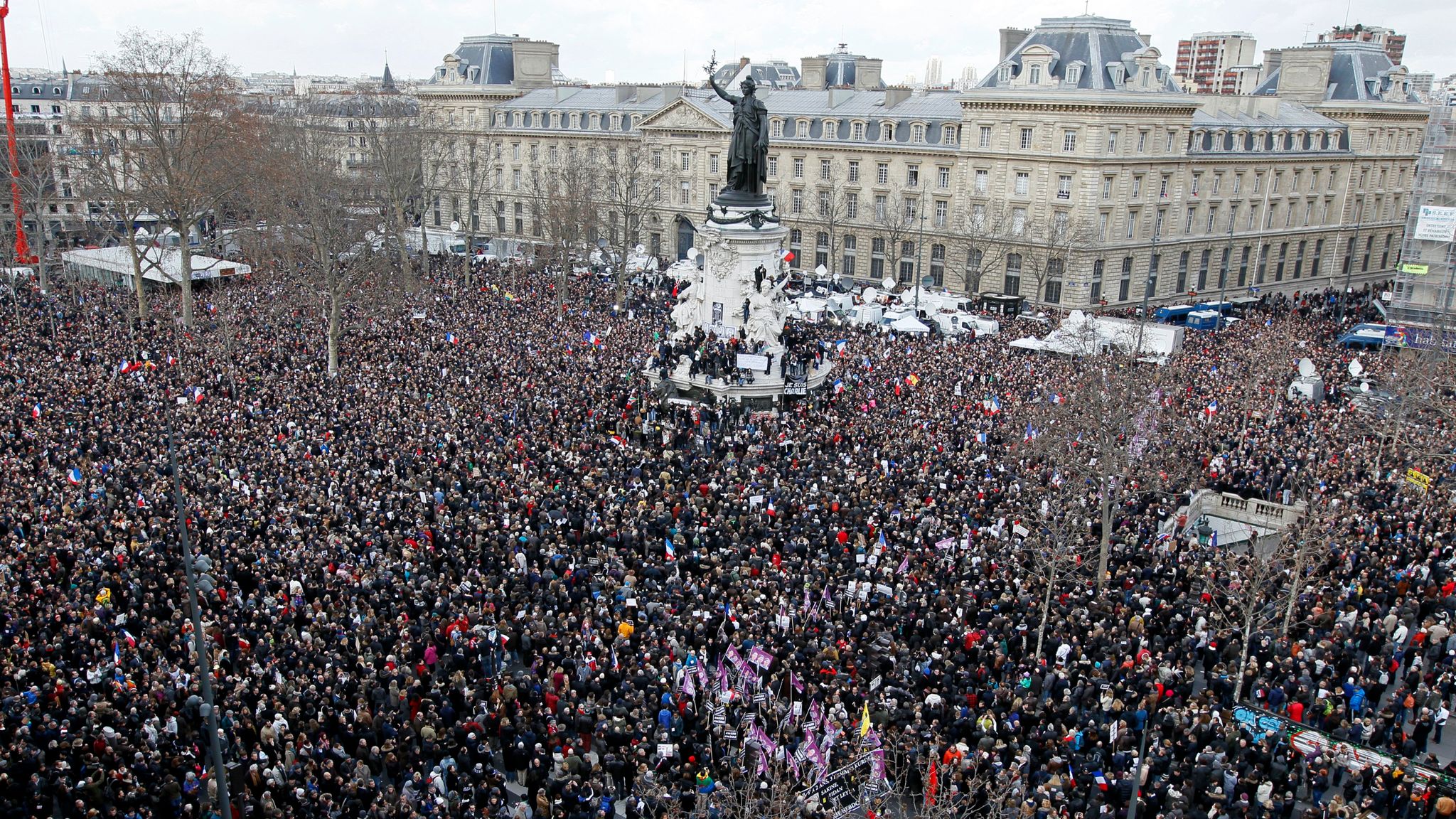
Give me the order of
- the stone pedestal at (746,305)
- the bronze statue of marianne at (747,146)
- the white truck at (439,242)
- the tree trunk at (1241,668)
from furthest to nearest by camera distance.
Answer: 1. the white truck at (439,242)
2. the bronze statue of marianne at (747,146)
3. the stone pedestal at (746,305)
4. the tree trunk at (1241,668)

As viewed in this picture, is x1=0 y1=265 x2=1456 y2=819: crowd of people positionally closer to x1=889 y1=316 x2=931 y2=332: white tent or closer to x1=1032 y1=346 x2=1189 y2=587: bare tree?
x1=1032 y1=346 x2=1189 y2=587: bare tree

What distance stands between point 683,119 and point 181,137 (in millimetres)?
31079

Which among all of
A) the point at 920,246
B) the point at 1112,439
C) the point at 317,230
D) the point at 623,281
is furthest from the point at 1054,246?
the point at 317,230

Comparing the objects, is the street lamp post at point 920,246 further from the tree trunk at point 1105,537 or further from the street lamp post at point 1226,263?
the tree trunk at point 1105,537

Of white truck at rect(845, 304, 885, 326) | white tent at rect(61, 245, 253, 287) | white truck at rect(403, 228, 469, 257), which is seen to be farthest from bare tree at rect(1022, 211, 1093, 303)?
white tent at rect(61, 245, 253, 287)

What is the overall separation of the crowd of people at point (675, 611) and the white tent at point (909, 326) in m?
10.9

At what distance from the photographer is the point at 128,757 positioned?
16.2m

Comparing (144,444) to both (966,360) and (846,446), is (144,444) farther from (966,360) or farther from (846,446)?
(966,360)

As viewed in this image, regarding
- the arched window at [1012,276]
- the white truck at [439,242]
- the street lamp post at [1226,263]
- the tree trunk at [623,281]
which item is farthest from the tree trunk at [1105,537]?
the white truck at [439,242]

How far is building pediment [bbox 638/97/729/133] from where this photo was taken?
7044 centimetres

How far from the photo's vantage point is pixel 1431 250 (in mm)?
48969

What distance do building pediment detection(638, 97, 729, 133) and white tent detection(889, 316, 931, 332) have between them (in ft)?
90.6

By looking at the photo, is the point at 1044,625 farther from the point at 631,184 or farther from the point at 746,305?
the point at 631,184

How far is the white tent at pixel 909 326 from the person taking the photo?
46781mm
